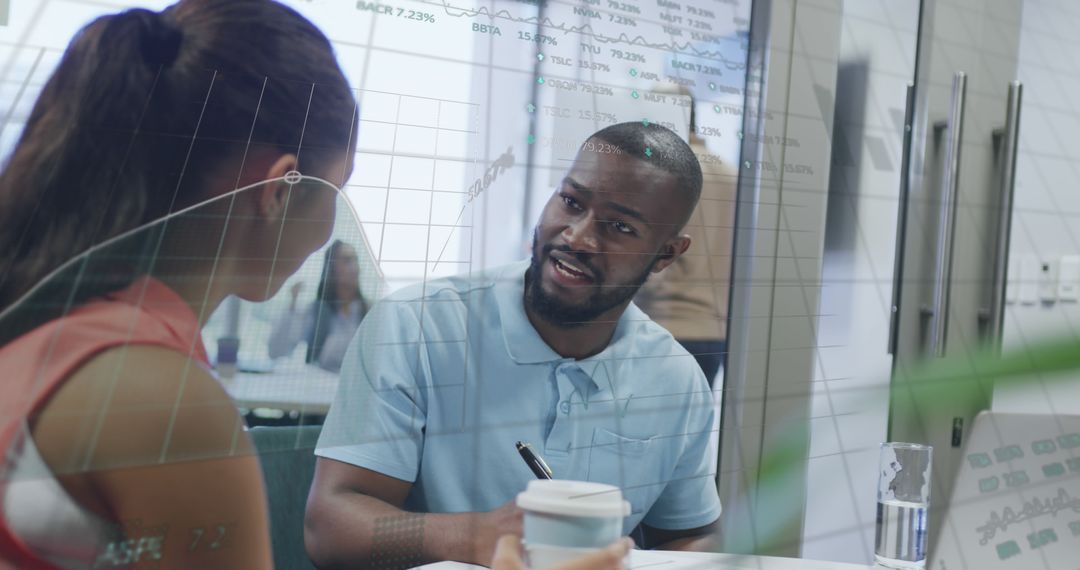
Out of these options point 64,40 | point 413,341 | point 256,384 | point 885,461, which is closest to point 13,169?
point 64,40

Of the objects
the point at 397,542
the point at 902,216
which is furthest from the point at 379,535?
the point at 902,216

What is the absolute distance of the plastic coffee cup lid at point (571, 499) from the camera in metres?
0.80

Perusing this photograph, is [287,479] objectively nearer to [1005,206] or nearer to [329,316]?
[329,316]

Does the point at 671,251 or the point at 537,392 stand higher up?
the point at 671,251

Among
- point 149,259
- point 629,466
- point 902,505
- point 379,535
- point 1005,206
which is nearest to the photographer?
point 149,259

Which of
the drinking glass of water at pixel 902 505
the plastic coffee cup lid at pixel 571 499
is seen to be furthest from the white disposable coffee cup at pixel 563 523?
the drinking glass of water at pixel 902 505

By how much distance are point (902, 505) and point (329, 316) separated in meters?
0.83

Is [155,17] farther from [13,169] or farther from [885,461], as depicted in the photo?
[885,461]

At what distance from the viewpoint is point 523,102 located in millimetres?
920

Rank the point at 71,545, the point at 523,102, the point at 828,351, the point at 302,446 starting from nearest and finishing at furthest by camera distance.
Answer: the point at 71,545
the point at 302,446
the point at 523,102
the point at 828,351

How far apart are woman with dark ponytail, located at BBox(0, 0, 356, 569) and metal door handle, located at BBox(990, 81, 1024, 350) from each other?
3.50ft

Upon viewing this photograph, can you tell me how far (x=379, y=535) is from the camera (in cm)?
86

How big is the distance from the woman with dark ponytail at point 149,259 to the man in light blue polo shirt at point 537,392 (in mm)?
108

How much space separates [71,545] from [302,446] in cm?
20
